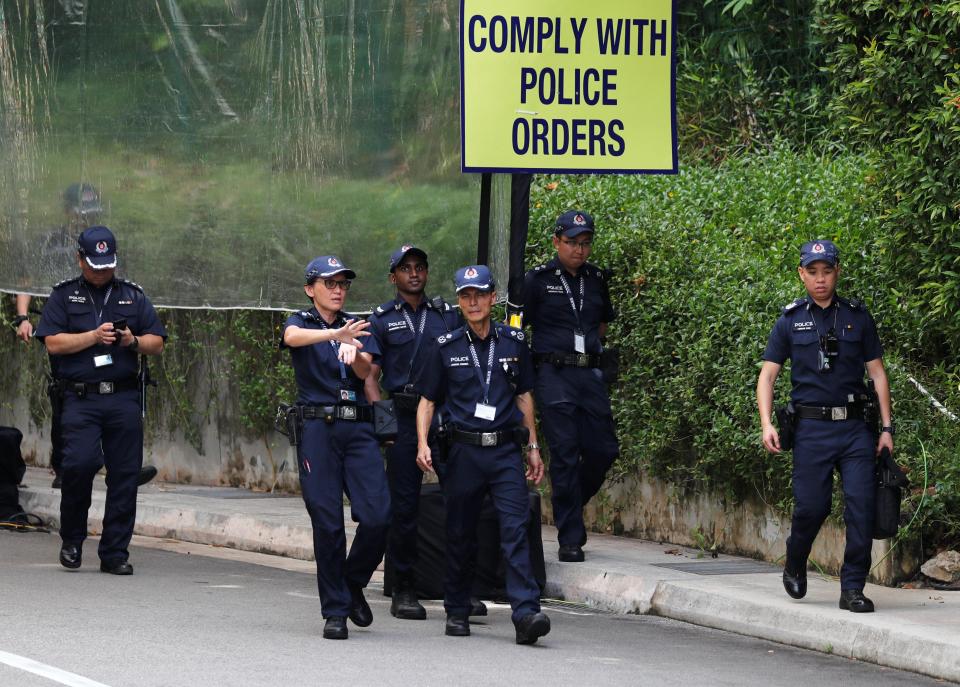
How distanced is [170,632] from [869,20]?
5208 millimetres

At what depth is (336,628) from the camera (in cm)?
820

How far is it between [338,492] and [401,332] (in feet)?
3.77

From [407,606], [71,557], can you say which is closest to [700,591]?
Answer: [407,606]

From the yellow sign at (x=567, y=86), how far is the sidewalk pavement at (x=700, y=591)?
240 cm

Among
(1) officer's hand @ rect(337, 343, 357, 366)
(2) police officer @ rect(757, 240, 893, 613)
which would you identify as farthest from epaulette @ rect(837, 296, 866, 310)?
(1) officer's hand @ rect(337, 343, 357, 366)

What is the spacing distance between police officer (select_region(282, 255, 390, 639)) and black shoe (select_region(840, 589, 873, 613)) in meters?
2.34

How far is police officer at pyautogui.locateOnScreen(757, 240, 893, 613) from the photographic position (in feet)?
28.2

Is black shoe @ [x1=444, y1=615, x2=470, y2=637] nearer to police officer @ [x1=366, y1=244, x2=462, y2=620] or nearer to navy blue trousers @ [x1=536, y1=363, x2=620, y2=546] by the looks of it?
police officer @ [x1=366, y1=244, x2=462, y2=620]

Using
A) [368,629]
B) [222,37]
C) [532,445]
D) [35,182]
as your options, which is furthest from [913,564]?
[35,182]

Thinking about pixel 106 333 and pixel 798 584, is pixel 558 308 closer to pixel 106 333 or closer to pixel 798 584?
pixel 798 584

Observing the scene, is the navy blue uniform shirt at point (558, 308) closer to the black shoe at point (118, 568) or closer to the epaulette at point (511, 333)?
the epaulette at point (511, 333)

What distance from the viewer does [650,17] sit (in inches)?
402

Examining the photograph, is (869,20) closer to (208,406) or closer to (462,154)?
(462,154)

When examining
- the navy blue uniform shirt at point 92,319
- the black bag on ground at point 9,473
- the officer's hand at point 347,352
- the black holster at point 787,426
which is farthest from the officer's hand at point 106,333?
the black holster at point 787,426
